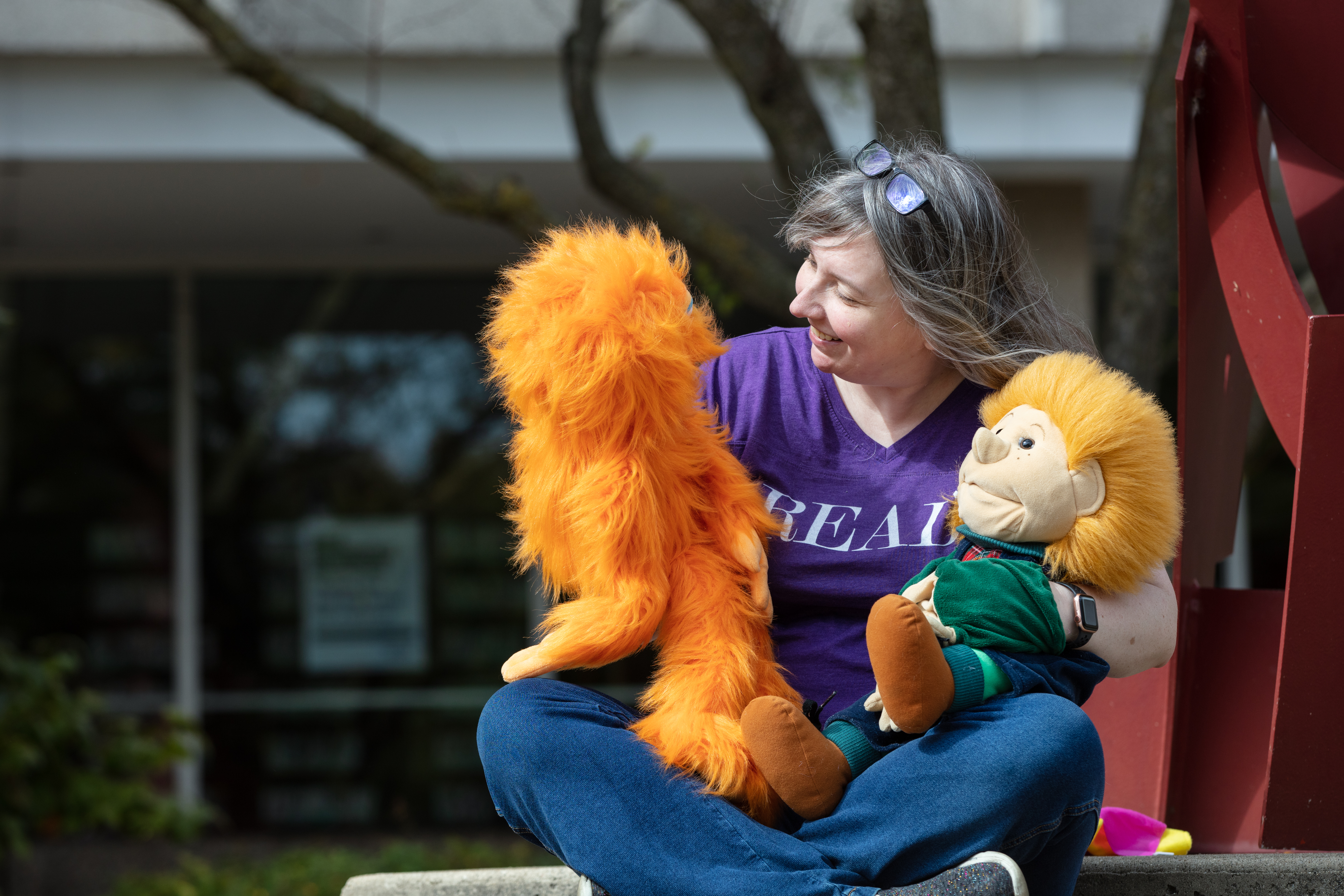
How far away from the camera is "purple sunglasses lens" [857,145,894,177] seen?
6.68ft

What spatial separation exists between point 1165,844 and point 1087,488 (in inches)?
30.4

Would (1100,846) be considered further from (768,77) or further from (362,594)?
(362,594)

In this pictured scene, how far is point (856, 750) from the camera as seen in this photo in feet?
5.99

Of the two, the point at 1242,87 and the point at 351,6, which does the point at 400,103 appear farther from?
the point at 1242,87

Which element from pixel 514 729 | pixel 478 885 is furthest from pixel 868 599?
pixel 478 885

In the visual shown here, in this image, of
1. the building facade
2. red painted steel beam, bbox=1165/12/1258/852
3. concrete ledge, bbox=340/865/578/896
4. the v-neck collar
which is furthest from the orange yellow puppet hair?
the building facade

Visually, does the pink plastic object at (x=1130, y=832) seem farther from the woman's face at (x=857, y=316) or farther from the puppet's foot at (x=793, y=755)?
the woman's face at (x=857, y=316)

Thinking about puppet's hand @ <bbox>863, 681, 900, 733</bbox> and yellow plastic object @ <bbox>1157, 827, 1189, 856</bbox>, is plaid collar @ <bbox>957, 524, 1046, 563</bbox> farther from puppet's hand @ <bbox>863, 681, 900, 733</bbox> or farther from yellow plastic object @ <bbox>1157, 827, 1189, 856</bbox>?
yellow plastic object @ <bbox>1157, 827, 1189, 856</bbox>

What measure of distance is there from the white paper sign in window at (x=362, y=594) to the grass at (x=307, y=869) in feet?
3.52

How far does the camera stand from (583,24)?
11.3 feet

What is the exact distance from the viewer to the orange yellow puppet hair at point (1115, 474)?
1801 millimetres

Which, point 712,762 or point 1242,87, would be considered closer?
point 712,762

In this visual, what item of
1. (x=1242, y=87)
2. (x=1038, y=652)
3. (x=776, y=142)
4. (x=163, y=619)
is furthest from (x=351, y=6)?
(x=1038, y=652)

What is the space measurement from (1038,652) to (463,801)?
4.94 metres
